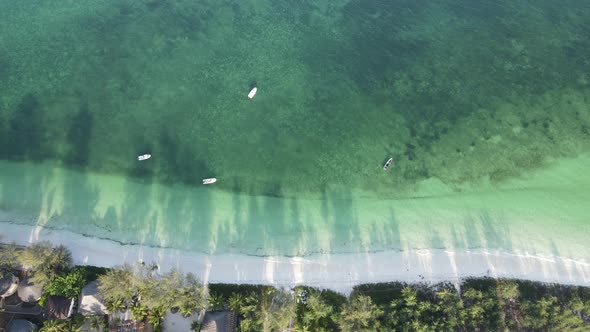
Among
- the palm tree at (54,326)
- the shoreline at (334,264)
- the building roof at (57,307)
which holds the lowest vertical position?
the palm tree at (54,326)

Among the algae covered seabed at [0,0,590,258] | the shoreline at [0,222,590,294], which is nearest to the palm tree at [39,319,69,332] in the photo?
the shoreline at [0,222,590,294]

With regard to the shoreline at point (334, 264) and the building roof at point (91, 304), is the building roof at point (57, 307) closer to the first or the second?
the building roof at point (91, 304)

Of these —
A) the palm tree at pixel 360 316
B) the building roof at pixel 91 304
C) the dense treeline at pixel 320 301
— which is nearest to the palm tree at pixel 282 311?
the dense treeline at pixel 320 301

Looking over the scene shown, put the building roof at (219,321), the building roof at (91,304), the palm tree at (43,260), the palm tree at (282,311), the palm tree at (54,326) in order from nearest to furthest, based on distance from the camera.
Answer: the palm tree at (282,311), the palm tree at (54,326), the building roof at (219,321), the palm tree at (43,260), the building roof at (91,304)

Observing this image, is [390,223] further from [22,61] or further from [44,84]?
[22,61]

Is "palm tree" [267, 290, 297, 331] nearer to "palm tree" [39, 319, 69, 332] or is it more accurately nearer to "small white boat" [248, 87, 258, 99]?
"palm tree" [39, 319, 69, 332]

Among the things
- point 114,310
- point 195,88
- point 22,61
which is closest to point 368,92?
point 195,88
